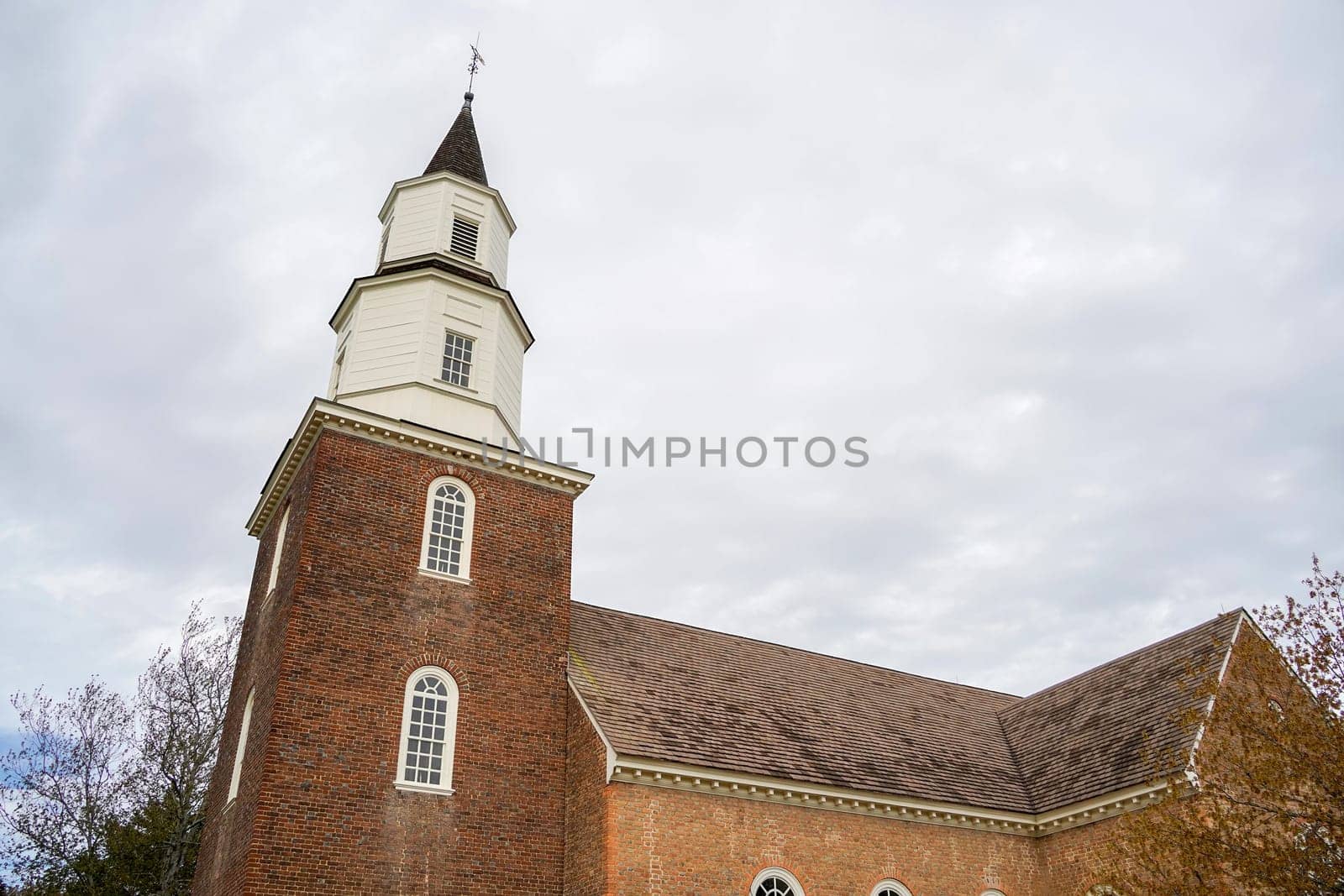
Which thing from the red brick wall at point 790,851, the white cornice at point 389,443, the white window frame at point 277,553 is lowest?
the red brick wall at point 790,851

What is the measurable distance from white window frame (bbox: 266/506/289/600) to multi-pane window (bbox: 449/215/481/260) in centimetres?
701

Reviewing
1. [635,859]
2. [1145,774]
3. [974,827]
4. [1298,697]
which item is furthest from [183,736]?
[1298,697]

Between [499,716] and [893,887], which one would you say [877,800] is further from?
[499,716]

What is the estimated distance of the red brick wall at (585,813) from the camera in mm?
16547

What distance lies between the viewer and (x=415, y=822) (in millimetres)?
16344

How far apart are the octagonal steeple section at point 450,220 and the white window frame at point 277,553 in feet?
19.7

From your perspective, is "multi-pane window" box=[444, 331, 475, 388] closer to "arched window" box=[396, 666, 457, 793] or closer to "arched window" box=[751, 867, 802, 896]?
"arched window" box=[396, 666, 457, 793]

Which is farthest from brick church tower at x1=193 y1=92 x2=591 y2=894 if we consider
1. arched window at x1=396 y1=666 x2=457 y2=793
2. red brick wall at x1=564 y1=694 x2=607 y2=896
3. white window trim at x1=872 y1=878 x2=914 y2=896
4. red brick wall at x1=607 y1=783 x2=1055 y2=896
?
white window trim at x1=872 y1=878 x2=914 y2=896

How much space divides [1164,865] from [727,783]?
7.90 metres

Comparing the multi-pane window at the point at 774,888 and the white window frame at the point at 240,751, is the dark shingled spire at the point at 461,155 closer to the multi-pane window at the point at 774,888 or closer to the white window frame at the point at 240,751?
the white window frame at the point at 240,751

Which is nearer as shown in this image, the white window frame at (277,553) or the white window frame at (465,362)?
the white window frame at (277,553)

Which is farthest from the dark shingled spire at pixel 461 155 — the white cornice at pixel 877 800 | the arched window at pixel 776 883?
the arched window at pixel 776 883

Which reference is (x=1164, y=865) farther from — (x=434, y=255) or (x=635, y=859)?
(x=434, y=255)

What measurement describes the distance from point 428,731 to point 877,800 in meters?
8.99
